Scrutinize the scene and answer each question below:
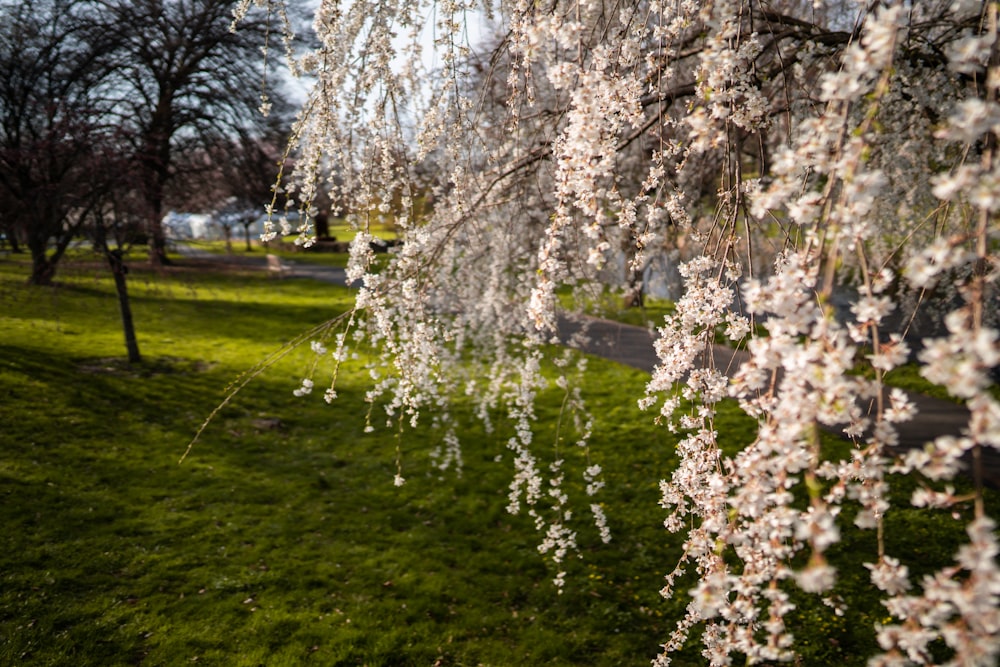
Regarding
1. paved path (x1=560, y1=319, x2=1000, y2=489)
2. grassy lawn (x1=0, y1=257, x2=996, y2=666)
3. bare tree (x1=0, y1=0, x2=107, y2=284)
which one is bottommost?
grassy lawn (x1=0, y1=257, x2=996, y2=666)

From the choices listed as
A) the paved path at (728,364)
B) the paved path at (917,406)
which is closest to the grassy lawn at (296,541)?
the paved path at (917,406)

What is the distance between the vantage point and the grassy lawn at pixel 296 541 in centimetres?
403

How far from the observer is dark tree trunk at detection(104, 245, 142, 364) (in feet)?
26.8

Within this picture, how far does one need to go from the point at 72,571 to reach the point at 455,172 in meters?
4.26

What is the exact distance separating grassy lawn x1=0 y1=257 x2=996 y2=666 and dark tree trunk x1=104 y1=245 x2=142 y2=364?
41cm

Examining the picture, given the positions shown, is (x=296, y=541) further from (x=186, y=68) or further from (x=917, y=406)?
(x=186, y=68)

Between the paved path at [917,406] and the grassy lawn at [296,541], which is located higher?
the paved path at [917,406]

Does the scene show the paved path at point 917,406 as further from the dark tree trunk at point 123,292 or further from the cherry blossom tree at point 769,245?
the dark tree trunk at point 123,292

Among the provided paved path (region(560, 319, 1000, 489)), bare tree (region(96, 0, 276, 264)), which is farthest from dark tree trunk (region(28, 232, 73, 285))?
paved path (region(560, 319, 1000, 489))

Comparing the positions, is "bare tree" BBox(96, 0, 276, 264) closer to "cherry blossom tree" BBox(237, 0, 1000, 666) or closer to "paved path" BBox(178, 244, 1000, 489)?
"paved path" BBox(178, 244, 1000, 489)

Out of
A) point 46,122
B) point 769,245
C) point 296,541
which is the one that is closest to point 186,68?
point 46,122

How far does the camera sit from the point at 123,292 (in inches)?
334

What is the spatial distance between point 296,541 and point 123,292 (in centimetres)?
540

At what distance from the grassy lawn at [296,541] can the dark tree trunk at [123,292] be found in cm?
41
